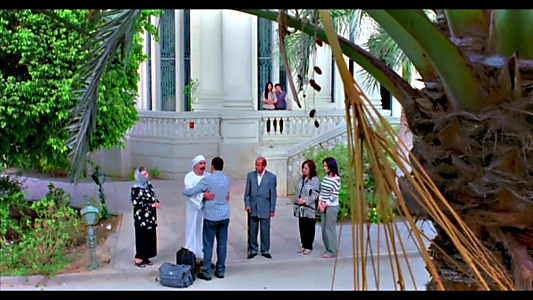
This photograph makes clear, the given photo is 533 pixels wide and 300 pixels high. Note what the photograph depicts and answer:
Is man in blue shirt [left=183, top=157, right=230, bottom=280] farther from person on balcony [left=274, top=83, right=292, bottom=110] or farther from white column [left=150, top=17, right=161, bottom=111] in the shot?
white column [left=150, top=17, right=161, bottom=111]

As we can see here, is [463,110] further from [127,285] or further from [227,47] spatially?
[227,47]

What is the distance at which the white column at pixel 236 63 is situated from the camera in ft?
56.3

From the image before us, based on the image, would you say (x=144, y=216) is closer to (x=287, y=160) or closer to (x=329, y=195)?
(x=329, y=195)

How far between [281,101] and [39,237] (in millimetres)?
9894

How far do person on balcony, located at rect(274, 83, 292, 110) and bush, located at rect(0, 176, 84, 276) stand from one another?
8128 mm

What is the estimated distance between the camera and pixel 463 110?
2266 millimetres

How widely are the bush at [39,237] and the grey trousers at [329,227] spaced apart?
13.0 ft

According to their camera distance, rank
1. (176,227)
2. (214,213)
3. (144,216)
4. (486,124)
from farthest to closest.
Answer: (176,227) → (144,216) → (214,213) → (486,124)

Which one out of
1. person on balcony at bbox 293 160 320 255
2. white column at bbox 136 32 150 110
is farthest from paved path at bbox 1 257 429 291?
white column at bbox 136 32 150 110

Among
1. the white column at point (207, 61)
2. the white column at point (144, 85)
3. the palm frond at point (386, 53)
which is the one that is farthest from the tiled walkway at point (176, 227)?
the white column at point (144, 85)

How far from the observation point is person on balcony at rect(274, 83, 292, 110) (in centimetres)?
1781

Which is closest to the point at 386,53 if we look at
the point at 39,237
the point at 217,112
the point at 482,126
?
the point at 39,237

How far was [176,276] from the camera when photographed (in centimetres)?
805

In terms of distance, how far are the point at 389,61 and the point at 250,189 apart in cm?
370
